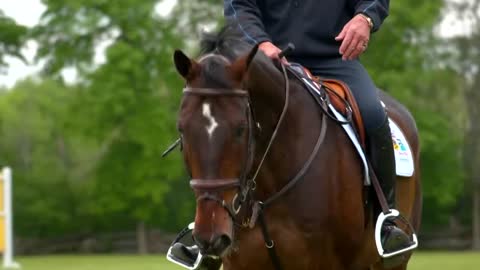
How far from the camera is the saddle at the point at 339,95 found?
21.0 feet

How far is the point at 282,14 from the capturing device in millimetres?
6707

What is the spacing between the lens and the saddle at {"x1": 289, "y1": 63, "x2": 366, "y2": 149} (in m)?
6.41

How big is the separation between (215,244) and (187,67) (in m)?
0.91

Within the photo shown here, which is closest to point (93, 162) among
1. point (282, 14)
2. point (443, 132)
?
point (443, 132)

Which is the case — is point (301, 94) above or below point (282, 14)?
below

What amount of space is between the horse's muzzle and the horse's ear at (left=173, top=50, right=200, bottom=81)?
32.5 inches

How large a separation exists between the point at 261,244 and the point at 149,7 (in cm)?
4527

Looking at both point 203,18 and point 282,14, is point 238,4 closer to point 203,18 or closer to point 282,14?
point 282,14

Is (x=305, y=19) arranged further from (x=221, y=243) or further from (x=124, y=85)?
(x=124, y=85)

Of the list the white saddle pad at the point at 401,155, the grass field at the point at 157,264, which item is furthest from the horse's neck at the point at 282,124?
the grass field at the point at 157,264

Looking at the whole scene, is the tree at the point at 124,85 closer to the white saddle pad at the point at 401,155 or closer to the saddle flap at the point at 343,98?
the white saddle pad at the point at 401,155

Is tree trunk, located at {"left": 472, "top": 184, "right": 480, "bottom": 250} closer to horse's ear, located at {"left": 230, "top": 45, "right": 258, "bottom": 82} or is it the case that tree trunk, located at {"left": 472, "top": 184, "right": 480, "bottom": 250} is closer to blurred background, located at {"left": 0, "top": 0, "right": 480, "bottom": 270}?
blurred background, located at {"left": 0, "top": 0, "right": 480, "bottom": 270}

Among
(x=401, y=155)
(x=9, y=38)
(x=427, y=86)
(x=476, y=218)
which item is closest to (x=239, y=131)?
(x=401, y=155)

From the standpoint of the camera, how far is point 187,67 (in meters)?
5.20
